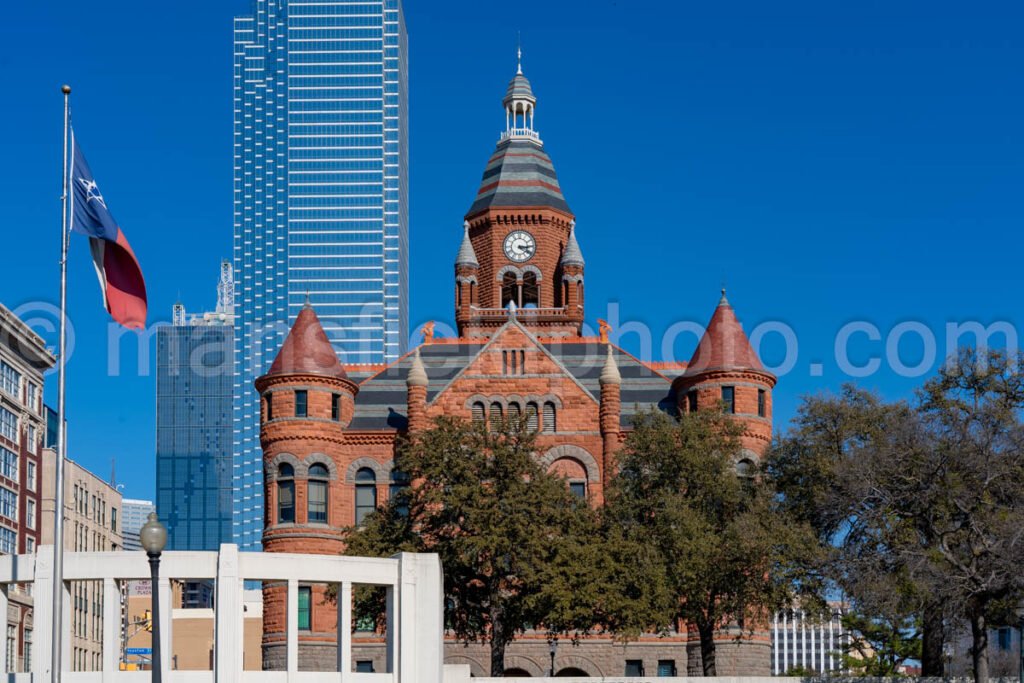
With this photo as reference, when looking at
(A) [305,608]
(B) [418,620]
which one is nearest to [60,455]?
(B) [418,620]

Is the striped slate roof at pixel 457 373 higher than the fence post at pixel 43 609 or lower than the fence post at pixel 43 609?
higher

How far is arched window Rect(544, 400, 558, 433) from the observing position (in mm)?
86500

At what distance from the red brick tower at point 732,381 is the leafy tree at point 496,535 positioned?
17.7 metres

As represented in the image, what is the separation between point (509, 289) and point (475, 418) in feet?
66.6

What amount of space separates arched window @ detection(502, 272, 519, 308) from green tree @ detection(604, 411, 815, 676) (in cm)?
3128

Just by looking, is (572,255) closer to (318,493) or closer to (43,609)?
(318,493)

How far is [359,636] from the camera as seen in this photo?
274 ft

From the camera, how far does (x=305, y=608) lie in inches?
3295

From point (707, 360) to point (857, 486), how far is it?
2413cm

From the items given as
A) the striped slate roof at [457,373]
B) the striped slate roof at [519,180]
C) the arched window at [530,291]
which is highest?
the striped slate roof at [519,180]

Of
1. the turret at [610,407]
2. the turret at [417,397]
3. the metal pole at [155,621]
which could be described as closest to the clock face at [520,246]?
the turret at [610,407]

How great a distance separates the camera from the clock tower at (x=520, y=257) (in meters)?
101

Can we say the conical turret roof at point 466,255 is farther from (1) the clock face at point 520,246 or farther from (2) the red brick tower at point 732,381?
(2) the red brick tower at point 732,381

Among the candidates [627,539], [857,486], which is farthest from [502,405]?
[857,486]
